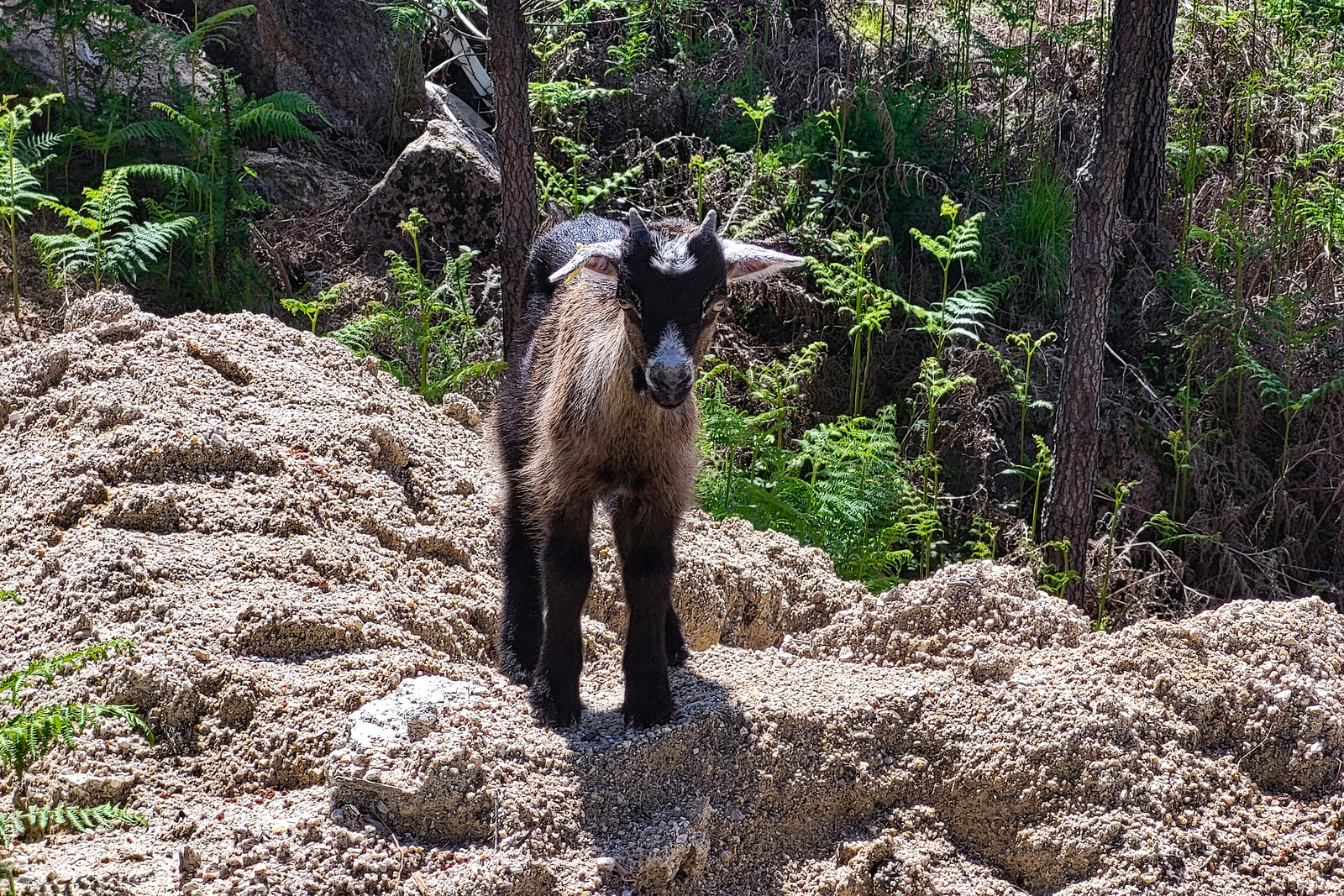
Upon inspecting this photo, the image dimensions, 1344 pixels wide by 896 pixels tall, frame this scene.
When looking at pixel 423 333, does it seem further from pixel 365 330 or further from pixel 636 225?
pixel 636 225

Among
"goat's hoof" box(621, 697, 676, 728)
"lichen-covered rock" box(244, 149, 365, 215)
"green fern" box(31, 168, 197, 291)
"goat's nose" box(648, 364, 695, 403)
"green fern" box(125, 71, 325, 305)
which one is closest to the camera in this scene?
"goat's nose" box(648, 364, 695, 403)

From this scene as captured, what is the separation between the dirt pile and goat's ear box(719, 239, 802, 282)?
158 centimetres

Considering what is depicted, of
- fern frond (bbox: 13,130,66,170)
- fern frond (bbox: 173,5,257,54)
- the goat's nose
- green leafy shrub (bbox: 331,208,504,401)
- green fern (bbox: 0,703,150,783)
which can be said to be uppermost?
fern frond (bbox: 173,5,257,54)

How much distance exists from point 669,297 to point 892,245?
228 inches

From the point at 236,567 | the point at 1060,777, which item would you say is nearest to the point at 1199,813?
the point at 1060,777

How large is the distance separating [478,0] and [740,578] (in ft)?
20.8

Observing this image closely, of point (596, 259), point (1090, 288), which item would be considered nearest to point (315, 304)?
point (596, 259)

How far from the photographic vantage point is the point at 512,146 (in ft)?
26.3

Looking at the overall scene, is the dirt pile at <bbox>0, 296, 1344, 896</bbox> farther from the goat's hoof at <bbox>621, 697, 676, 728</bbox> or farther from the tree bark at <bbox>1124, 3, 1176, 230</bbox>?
the tree bark at <bbox>1124, 3, 1176, 230</bbox>

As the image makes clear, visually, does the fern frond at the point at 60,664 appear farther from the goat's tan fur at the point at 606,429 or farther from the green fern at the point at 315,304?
the green fern at the point at 315,304

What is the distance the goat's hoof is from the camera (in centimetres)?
465

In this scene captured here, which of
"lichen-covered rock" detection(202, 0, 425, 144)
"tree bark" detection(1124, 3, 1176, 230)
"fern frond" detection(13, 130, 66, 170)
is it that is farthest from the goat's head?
"lichen-covered rock" detection(202, 0, 425, 144)

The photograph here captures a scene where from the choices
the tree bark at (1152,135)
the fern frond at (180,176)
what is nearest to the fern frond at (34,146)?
the fern frond at (180,176)

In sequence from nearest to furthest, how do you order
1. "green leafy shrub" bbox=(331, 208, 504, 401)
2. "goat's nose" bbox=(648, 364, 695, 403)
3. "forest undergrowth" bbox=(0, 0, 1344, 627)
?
"goat's nose" bbox=(648, 364, 695, 403) → "forest undergrowth" bbox=(0, 0, 1344, 627) → "green leafy shrub" bbox=(331, 208, 504, 401)
